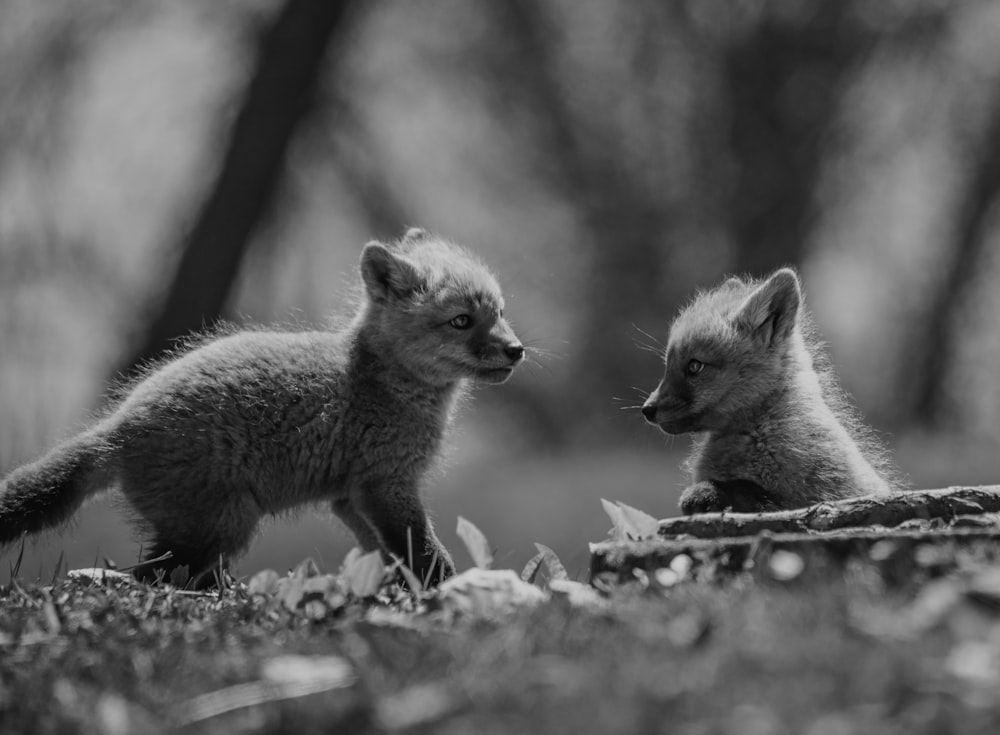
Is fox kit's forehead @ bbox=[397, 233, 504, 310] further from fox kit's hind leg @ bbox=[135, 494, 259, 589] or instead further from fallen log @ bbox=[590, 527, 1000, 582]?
fallen log @ bbox=[590, 527, 1000, 582]

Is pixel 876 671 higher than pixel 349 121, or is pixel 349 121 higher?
pixel 349 121

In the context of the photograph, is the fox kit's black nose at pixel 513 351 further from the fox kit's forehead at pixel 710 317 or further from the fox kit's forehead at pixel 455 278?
the fox kit's forehead at pixel 710 317

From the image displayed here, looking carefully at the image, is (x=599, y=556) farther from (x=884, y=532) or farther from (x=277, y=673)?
(x=277, y=673)

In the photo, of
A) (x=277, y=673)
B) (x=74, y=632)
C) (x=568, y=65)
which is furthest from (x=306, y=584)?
(x=568, y=65)

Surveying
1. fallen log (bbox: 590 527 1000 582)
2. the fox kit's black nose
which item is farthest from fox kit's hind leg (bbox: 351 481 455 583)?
fallen log (bbox: 590 527 1000 582)

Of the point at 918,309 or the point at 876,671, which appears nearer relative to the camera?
the point at 876,671

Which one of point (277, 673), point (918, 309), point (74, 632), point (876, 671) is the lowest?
point (74, 632)

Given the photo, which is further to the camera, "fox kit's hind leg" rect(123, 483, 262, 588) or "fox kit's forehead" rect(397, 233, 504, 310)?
"fox kit's forehead" rect(397, 233, 504, 310)

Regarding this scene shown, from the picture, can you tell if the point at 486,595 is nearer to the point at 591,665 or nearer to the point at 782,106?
the point at 591,665
